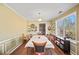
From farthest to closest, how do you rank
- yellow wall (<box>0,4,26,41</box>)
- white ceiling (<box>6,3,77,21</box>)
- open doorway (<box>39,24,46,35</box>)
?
open doorway (<box>39,24,46,35</box>) < white ceiling (<box>6,3,77,21</box>) < yellow wall (<box>0,4,26,41</box>)

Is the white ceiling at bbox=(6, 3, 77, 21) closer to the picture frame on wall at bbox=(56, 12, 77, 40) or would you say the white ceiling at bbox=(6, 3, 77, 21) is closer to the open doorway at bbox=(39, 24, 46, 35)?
the picture frame on wall at bbox=(56, 12, 77, 40)

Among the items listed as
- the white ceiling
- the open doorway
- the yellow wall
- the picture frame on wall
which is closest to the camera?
the yellow wall

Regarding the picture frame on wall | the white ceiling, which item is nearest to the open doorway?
the picture frame on wall

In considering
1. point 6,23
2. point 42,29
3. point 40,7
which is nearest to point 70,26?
point 40,7

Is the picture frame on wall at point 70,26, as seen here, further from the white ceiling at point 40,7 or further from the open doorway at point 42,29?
the open doorway at point 42,29

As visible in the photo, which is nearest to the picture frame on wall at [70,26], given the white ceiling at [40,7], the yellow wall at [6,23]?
the white ceiling at [40,7]

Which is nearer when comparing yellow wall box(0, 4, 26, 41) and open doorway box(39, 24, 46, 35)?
yellow wall box(0, 4, 26, 41)

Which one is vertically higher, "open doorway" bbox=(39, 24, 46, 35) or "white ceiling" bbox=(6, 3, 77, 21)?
"white ceiling" bbox=(6, 3, 77, 21)

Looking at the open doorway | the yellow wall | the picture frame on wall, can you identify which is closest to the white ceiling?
the yellow wall

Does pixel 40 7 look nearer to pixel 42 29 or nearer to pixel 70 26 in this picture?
pixel 70 26
